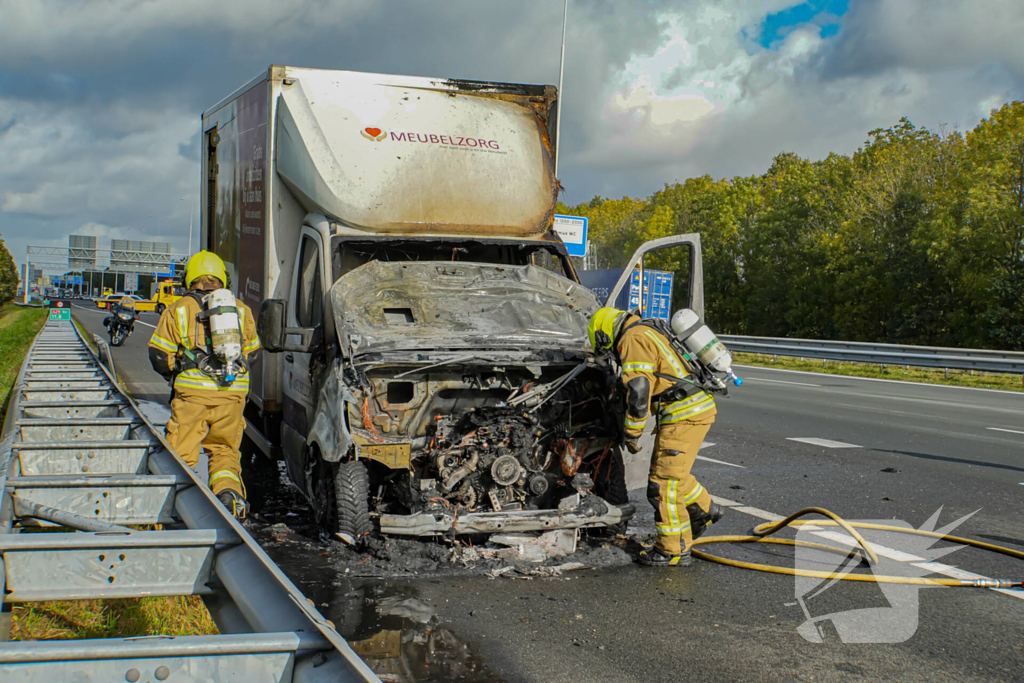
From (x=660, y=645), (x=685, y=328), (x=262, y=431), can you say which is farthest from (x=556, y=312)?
(x=262, y=431)

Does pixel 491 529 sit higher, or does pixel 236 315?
pixel 236 315

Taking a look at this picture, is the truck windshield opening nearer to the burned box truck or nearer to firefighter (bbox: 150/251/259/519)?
the burned box truck

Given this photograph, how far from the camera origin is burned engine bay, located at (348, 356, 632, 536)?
5703 millimetres

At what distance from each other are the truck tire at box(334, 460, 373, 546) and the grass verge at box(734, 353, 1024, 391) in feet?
56.2

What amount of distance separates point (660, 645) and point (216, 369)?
11.4 ft

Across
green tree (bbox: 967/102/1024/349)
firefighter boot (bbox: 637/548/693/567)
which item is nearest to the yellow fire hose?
firefighter boot (bbox: 637/548/693/567)

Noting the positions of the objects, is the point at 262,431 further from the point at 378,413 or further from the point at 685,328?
the point at 685,328

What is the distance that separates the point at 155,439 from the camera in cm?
424

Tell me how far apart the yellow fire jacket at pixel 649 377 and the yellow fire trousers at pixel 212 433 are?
2679mm

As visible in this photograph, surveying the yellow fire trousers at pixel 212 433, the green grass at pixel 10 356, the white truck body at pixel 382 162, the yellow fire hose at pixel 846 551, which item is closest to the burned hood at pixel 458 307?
the white truck body at pixel 382 162

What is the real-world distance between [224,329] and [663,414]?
293 centimetres

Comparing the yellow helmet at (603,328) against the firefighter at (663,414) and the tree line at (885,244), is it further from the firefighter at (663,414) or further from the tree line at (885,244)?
the tree line at (885,244)

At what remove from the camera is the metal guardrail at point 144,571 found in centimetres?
177

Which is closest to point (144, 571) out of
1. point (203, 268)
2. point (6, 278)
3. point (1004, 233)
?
point (203, 268)
